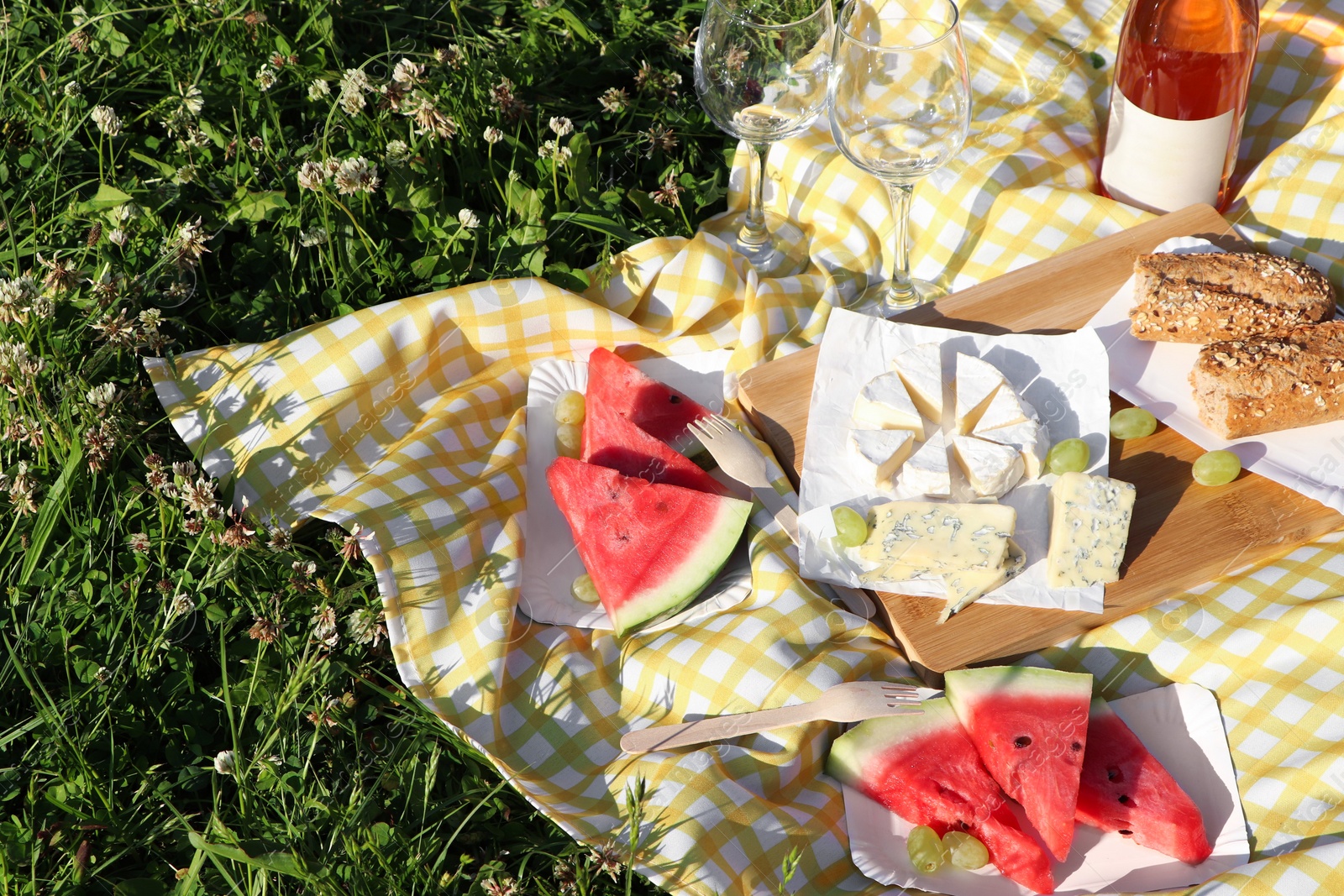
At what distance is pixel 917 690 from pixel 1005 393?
63 centimetres

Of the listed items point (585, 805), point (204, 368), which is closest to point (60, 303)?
point (204, 368)

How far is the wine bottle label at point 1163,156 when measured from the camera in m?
2.52

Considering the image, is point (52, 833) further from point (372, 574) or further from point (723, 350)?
point (723, 350)

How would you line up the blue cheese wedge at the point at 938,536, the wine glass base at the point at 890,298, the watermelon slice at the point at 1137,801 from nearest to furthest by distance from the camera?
the watermelon slice at the point at 1137,801, the blue cheese wedge at the point at 938,536, the wine glass base at the point at 890,298

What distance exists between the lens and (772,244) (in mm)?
2803

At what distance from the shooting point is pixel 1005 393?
2.16 metres

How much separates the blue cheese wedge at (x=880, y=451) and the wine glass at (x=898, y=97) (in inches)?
22.3

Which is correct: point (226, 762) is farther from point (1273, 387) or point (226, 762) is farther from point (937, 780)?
point (1273, 387)

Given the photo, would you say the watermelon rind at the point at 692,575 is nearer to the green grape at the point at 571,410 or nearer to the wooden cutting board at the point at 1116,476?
the wooden cutting board at the point at 1116,476

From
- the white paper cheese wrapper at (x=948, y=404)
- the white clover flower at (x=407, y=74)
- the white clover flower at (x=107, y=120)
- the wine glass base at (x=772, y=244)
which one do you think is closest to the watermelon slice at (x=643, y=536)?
the white paper cheese wrapper at (x=948, y=404)

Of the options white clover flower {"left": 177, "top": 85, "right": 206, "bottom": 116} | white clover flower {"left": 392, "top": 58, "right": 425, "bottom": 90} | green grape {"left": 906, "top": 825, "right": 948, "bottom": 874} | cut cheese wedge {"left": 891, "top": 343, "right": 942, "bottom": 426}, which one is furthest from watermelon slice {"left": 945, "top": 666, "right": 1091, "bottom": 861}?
white clover flower {"left": 177, "top": 85, "right": 206, "bottom": 116}

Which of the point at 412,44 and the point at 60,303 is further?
the point at 412,44

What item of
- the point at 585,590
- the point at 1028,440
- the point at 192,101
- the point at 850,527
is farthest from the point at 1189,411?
the point at 192,101

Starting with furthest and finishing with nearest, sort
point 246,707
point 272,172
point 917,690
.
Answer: point 272,172 → point 246,707 → point 917,690
